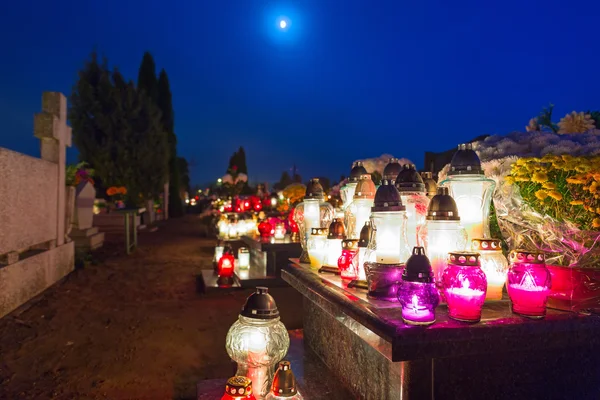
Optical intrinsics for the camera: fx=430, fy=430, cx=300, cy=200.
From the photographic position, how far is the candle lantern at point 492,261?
1.91 m

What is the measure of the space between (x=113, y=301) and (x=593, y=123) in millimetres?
5918

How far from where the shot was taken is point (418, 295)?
1556 millimetres

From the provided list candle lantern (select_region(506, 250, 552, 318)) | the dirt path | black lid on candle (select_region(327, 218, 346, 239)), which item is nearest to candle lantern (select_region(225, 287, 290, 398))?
black lid on candle (select_region(327, 218, 346, 239))

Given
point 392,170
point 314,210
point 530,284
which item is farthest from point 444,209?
point 314,210

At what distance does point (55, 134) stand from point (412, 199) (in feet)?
23.3

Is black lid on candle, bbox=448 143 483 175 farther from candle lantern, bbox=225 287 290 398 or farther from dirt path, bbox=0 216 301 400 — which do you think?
dirt path, bbox=0 216 301 400

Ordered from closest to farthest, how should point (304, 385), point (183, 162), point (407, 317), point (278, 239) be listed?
1. point (407, 317)
2. point (304, 385)
3. point (278, 239)
4. point (183, 162)

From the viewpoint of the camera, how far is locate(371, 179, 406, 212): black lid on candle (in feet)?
6.53

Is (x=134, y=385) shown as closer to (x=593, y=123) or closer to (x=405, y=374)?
(x=405, y=374)

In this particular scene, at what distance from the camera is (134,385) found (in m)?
3.36

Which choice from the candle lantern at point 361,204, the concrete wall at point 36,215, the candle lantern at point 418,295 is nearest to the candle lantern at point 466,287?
the candle lantern at point 418,295

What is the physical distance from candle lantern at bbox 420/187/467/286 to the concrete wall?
5.28m

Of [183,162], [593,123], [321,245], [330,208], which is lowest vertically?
[321,245]

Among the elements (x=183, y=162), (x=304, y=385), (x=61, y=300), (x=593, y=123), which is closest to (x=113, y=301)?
(x=61, y=300)
